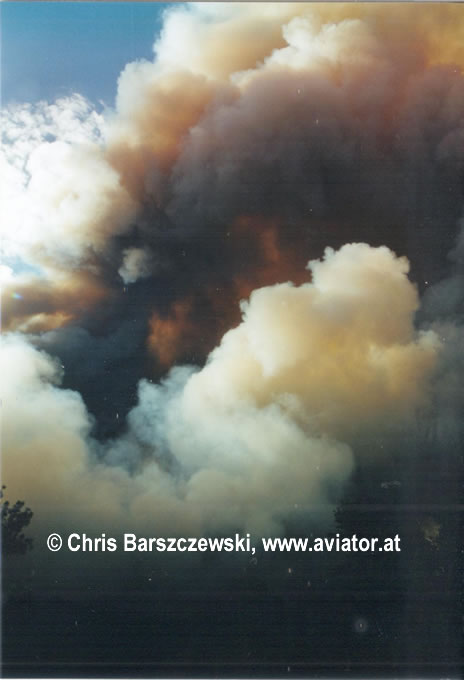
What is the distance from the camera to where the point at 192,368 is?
2.16 metres

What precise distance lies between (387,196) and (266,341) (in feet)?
2.67

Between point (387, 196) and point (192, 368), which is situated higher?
point (387, 196)

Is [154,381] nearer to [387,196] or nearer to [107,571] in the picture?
[107,571]

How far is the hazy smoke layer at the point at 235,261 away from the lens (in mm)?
2125

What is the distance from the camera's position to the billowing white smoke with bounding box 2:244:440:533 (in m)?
2.11

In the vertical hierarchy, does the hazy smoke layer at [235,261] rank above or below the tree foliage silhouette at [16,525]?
above

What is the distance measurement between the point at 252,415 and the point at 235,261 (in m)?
0.67

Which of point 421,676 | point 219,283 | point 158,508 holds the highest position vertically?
point 219,283

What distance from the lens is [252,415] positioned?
212 cm

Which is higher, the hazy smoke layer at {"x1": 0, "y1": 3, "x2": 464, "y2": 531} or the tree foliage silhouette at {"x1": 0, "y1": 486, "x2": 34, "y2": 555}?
the hazy smoke layer at {"x1": 0, "y1": 3, "x2": 464, "y2": 531}

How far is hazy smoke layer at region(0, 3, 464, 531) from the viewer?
2125 millimetres

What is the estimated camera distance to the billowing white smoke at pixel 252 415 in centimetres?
211

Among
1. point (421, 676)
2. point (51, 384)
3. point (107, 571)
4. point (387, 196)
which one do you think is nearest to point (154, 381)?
point (51, 384)

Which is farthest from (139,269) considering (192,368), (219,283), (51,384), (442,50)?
(442,50)
